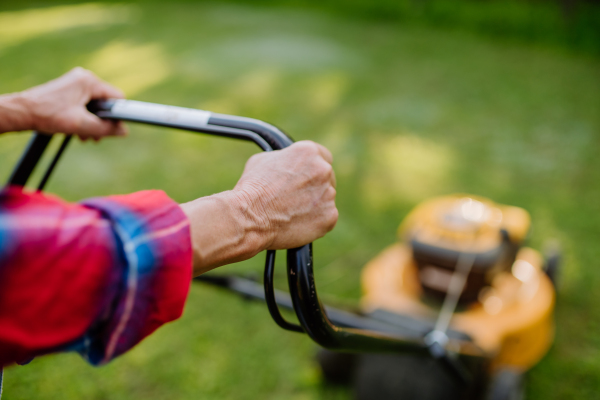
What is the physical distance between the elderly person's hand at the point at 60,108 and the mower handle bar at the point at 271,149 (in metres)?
0.02

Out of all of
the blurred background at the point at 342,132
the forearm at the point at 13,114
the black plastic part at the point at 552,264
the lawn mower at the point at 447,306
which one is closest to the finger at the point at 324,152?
the lawn mower at the point at 447,306

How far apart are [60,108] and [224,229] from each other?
47 cm

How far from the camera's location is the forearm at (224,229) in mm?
466

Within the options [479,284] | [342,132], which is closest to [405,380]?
[479,284]

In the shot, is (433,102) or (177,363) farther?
(433,102)

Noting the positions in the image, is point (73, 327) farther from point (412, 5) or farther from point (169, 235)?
point (412, 5)

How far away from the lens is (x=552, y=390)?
157 centimetres

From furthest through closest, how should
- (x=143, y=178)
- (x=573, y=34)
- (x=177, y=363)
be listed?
(x=573, y=34)
(x=143, y=178)
(x=177, y=363)

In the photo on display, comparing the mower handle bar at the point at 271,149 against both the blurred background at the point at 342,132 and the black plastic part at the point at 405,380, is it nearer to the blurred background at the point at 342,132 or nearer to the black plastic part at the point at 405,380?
the black plastic part at the point at 405,380

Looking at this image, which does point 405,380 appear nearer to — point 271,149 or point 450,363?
point 450,363

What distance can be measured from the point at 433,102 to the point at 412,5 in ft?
12.2

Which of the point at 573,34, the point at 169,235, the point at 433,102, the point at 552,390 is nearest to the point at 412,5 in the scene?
the point at 573,34

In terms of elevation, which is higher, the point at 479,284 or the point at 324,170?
the point at 324,170

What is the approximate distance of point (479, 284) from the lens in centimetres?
146
